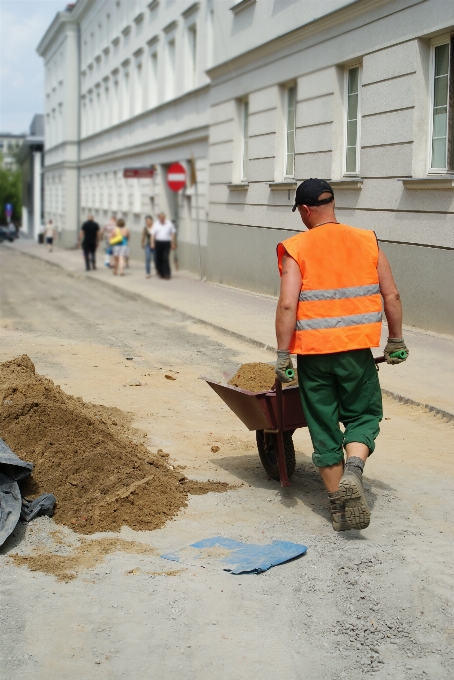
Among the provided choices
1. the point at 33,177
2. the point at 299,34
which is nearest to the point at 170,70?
the point at 299,34

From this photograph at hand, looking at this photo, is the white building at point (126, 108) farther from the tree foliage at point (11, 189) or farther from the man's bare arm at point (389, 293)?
the tree foliage at point (11, 189)

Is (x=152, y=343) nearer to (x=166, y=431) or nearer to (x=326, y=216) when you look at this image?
(x=166, y=431)

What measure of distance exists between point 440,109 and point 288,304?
29.1ft

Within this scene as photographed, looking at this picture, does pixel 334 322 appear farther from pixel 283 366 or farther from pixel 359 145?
pixel 359 145

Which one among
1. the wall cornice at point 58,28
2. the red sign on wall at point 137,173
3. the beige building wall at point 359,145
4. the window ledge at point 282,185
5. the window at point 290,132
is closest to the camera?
the beige building wall at point 359,145

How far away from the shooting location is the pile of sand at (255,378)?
20.7 feet

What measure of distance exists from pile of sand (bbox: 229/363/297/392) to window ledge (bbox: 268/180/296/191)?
11.9 meters

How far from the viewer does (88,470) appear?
5.66m

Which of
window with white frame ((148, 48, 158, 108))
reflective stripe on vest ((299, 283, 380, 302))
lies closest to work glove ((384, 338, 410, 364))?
reflective stripe on vest ((299, 283, 380, 302))

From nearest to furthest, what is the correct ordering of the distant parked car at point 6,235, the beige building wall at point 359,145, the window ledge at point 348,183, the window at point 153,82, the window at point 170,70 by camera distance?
the beige building wall at point 359,145 < the window ledge at point 348,183 < the window at point 170,70 < the window at point 153,82 < the distant parked car at point 6,235

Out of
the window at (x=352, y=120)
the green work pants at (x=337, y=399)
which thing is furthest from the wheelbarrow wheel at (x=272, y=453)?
the window at (x=352, y=120)

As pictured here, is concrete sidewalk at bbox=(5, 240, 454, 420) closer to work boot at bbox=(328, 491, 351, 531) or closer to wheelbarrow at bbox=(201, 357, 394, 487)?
wheelbarrow at bbox=(201, 357, 394, 487)

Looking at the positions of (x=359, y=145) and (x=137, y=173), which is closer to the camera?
(x=359, y=145)

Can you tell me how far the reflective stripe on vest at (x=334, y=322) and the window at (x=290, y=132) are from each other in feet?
44.2
